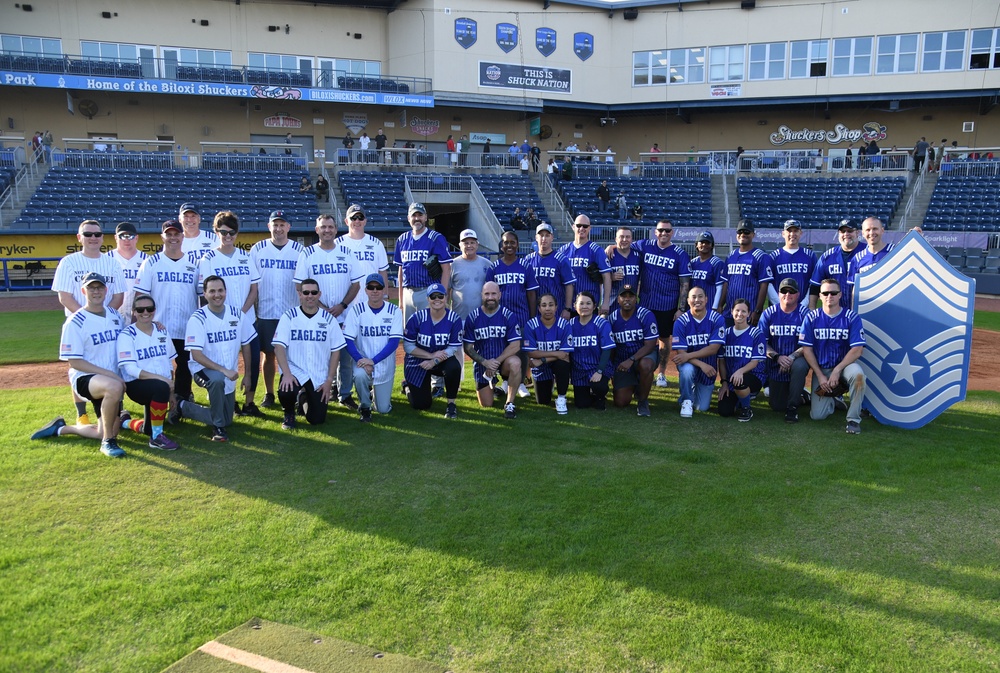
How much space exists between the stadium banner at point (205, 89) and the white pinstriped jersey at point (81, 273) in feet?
79.7

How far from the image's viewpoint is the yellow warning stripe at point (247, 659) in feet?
11.7

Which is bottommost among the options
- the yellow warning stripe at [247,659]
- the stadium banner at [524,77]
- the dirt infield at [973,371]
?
the yellow warning stripe at [247,659]

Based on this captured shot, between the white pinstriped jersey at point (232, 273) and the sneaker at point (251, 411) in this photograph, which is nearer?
the white pinstriped jersey at point (232, 273)

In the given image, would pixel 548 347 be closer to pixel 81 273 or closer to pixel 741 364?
pixel 741 364

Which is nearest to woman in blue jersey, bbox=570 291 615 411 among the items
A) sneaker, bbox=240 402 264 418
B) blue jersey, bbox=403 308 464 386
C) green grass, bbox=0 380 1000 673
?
green grass, bbox=0 380 1000 673

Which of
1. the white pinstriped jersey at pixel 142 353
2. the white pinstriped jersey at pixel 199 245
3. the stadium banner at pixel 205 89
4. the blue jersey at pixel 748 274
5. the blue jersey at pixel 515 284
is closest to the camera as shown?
the white pinstriped jersey at pixel 142 353

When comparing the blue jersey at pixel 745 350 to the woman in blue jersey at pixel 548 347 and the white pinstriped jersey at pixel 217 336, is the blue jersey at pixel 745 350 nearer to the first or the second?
the woman in blue jersey at pixel 548 347

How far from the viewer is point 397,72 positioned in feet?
112

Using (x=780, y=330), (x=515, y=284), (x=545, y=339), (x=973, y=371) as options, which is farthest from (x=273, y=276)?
(x=973, y=371)

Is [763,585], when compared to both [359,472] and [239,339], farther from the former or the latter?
[239,339]

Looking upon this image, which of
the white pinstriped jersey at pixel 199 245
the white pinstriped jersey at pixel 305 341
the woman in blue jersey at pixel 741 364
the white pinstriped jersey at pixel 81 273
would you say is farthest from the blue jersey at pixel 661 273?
the white pinstriped jersey at pixel 81 273

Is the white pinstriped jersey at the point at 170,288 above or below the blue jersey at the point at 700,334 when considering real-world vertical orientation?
above

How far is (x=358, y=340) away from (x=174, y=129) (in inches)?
1086

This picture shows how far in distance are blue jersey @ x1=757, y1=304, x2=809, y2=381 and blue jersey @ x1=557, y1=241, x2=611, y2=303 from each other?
1.99 meters
